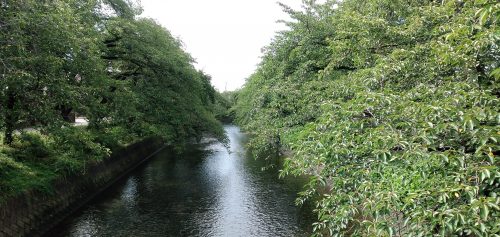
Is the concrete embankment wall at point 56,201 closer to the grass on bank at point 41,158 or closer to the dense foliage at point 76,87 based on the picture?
the grass on bank at point 41,158

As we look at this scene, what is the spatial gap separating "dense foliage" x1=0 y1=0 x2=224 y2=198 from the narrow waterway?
295cm

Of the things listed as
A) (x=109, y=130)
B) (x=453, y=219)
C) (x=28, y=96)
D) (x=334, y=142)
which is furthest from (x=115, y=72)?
(x=453, y=219)

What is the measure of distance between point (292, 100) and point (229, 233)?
717 cm

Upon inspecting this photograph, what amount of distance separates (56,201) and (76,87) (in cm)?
635

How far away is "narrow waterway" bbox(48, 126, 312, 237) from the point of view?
14.2m

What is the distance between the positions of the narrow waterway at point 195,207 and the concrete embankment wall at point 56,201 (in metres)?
0.61

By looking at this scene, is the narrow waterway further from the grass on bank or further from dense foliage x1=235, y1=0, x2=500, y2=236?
dense foliage x1=235, y1=0, x2=500, y2=236

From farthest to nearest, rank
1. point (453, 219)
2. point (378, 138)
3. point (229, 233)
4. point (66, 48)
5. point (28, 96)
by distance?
1. point (229, 233)
2. point (66, 48)
3. point (28, 96)
4. point (378, 138)
5. point (453, 219)

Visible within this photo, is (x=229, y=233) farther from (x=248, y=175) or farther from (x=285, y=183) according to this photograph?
(x=248, y=175)

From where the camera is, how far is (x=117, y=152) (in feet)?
82.8

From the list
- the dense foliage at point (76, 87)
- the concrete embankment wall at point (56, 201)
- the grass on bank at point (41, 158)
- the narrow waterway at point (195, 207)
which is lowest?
the narrow waterway at point (195, 207)

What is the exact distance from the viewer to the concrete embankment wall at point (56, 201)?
1200 centimetres

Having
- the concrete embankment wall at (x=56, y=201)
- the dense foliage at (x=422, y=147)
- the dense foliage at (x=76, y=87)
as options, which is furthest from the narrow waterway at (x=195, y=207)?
the dense foliage at (x=422, y=147)

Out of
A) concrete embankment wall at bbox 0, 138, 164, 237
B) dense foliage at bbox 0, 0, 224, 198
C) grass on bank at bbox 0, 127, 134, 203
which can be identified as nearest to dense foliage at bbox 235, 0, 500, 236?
dense foliage at bbox 0, 0, 224, 198
